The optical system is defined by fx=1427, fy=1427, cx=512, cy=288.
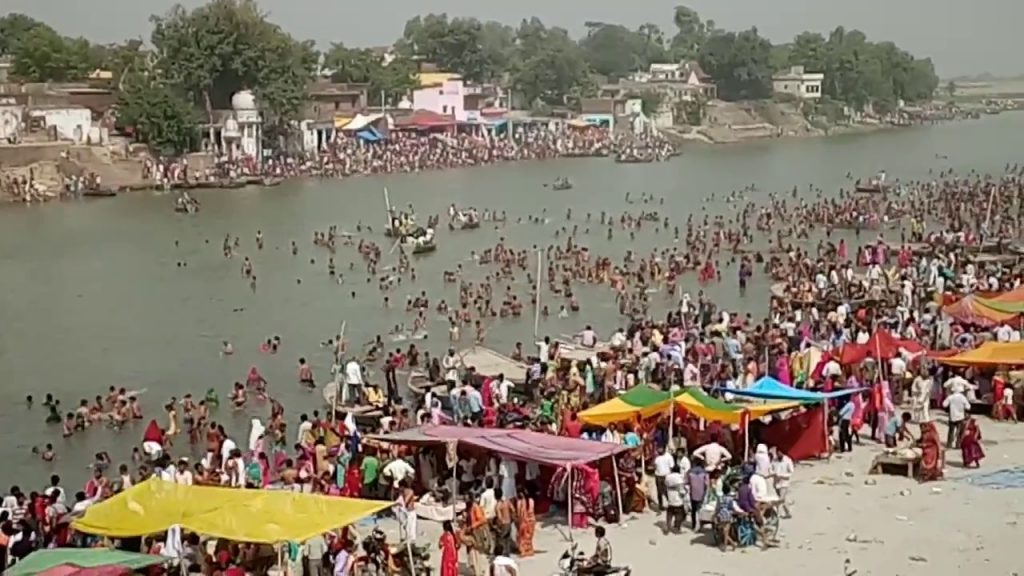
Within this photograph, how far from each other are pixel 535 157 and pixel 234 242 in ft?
135

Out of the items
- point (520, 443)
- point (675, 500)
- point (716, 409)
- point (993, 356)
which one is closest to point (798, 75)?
point (993, 356)

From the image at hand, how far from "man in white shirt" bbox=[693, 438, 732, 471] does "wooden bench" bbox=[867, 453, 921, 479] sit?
1866mm

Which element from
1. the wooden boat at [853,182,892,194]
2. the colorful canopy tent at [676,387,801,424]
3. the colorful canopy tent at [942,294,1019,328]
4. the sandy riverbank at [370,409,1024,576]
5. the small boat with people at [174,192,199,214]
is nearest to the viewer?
the sandy riverbank at [370,409,1024,576]

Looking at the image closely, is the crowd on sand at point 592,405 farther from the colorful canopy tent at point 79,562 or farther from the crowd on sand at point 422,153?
the crowd on sand at point 422,153

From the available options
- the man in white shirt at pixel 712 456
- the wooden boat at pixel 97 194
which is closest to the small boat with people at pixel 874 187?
the wooden boat at pixel 97 194

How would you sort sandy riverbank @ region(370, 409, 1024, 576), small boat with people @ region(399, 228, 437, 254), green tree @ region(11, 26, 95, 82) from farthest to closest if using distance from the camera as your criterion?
green tree @ region(11, 26, 95, 82) → small boat with people @ region(399, 228, 437, 254) → sandy riverbank @ region(370, 409, 1024, 576)

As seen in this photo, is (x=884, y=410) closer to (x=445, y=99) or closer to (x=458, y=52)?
(x=445, y=99)

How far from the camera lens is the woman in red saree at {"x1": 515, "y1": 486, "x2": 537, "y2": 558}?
11852 millimetres

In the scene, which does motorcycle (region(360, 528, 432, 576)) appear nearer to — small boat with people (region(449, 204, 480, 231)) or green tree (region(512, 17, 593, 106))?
small boat with people (region(449, 204, 480, 231))

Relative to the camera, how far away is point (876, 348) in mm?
17391

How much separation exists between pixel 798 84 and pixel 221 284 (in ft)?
315

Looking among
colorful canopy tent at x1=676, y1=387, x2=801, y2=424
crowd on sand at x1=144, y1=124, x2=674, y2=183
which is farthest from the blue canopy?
crowd on sand at x1=144, y1=124, x2=674, y2=183

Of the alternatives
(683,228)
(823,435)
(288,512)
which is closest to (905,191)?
(683,228)

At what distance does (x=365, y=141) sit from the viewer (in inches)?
2859
